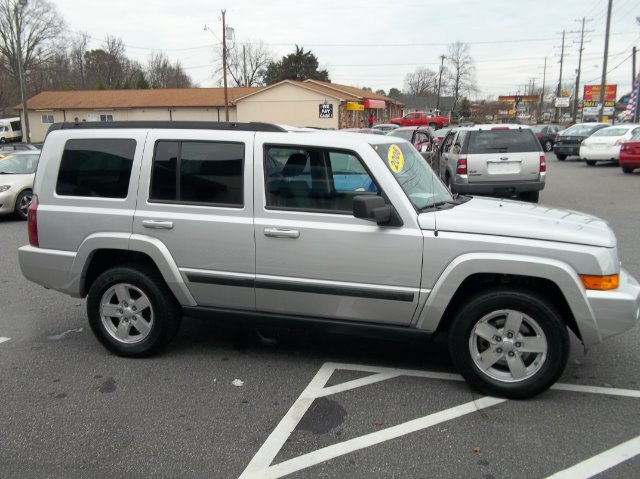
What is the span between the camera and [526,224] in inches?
141

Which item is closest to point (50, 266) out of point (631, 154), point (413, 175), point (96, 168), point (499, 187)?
point (96, 168)

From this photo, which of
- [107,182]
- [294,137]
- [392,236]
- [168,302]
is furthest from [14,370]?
[392,236]

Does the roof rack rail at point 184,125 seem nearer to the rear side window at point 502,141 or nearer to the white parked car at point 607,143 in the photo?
the rear side window at point 502,141

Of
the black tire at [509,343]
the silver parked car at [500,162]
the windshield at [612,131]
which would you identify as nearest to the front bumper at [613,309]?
the black tire at [509,343]

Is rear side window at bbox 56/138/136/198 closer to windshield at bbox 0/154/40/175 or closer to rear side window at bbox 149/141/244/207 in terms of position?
rear side window at bbox 149/141/244/207

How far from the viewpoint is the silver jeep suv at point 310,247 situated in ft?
11.5

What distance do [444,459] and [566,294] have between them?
4.30ft

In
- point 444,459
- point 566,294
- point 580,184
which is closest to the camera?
point 444,459

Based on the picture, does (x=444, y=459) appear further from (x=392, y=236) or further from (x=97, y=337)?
(x=97, y=337)

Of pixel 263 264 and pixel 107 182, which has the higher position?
pixel 107 182

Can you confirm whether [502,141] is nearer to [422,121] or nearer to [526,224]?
[526,224]

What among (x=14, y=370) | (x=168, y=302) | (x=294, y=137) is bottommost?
(x=14, y=370)

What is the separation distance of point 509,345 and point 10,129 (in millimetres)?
58282

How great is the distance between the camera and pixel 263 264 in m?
3.92
